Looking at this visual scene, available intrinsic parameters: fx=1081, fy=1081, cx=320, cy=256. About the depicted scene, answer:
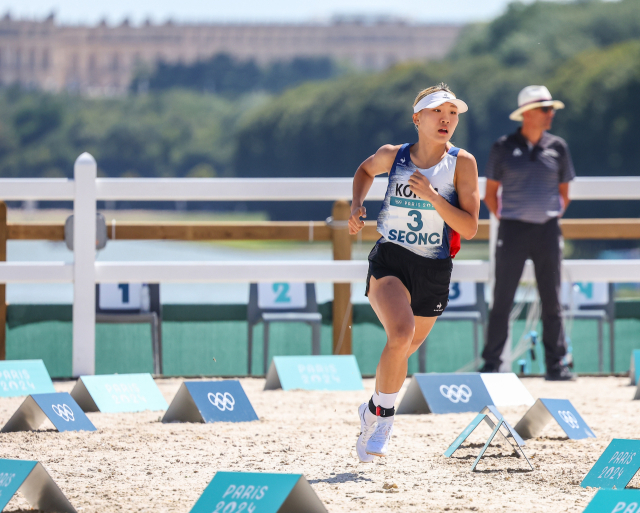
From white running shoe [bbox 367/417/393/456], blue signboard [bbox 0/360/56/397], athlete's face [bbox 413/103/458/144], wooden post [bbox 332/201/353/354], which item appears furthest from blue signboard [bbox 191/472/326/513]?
wooden post [bbox 332/201/353/354]

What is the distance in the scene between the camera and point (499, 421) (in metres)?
4.74

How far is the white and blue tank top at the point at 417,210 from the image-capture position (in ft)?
15.4

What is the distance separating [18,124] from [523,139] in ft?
366

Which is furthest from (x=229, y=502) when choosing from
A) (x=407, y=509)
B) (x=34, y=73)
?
(x=34, y=73)

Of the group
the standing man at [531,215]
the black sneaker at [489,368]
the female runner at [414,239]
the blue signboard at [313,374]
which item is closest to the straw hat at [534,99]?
the standing man at [531,215]

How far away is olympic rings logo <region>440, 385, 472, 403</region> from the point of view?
20.6 feet

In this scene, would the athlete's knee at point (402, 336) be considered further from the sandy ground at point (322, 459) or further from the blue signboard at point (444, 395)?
the blue signboard at point (444, 395)

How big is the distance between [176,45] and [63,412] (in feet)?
521

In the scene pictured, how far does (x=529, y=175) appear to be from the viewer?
729 cm

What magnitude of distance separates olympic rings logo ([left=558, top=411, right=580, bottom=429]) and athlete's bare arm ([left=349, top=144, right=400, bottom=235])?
4.62 feet

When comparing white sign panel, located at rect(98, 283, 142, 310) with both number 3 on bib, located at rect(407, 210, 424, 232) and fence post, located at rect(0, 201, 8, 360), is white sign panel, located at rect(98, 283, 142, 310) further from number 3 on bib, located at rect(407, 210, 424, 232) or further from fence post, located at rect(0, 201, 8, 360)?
number 3 on bib, located at rect(407, 210, 424, 232)

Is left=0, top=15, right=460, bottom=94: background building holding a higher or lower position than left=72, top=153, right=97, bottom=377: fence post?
higher

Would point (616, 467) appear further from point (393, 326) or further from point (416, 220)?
point (416, 220)

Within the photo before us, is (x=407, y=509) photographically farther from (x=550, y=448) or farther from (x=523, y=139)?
(x=523, y=139)
